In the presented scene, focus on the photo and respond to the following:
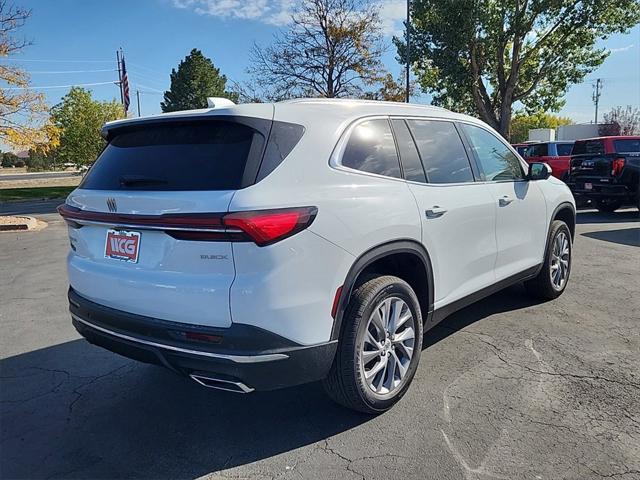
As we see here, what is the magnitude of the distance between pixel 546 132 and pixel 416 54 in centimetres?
2458

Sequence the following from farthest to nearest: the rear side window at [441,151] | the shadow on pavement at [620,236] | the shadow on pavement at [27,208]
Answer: the shadow on pavement at [27,208] → the shadow on pavement at [620,236] → the rear side window at [441,151]

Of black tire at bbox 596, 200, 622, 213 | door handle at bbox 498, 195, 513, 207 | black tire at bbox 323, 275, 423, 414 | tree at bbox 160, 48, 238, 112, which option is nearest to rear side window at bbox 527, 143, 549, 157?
black tire at bbox 596, 200, 622, 213

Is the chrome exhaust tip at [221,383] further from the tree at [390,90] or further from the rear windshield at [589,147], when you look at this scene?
the tree at [390,90]

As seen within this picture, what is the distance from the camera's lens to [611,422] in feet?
9.83

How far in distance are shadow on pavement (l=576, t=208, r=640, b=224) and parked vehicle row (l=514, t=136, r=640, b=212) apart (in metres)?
0.27

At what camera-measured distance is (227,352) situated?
8.11ft

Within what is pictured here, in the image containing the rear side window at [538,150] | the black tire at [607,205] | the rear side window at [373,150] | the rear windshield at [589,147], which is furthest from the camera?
the rear side window at [538,150]

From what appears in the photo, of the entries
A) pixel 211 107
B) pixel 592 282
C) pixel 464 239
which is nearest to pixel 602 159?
pixel 592 282

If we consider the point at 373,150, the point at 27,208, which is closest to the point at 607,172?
the point at 373,150

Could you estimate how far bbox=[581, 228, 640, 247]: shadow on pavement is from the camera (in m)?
8.59

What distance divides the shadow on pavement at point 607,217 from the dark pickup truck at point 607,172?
273mm

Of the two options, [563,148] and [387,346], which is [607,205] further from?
[387,346]

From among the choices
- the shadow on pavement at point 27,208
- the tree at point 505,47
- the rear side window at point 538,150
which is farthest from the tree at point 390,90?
the shadow on pavement at point 27,208

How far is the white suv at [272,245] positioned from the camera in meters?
2.45
